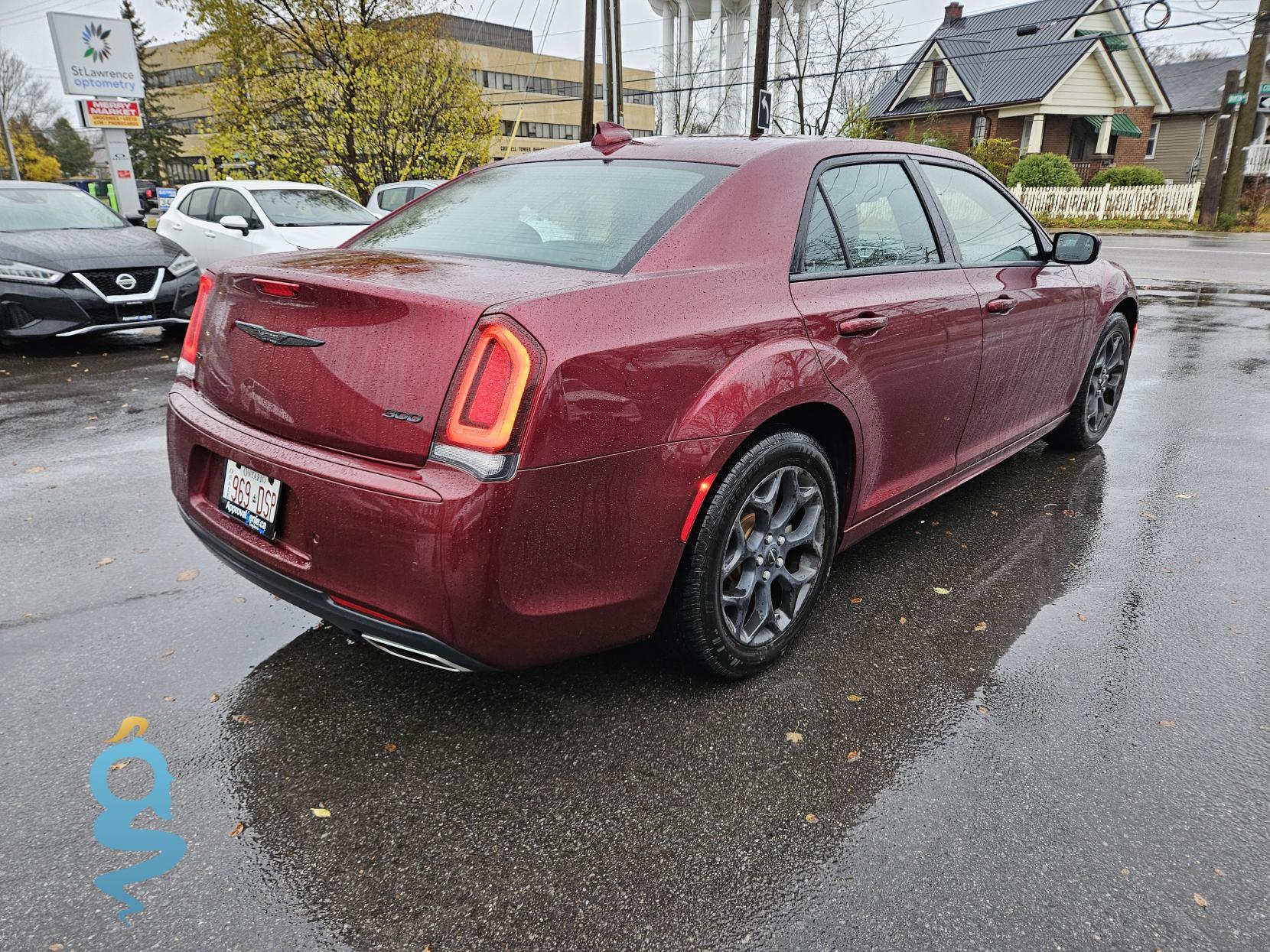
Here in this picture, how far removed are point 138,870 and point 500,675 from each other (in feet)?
3.68

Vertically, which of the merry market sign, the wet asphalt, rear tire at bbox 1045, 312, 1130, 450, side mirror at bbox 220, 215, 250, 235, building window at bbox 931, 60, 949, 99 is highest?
building window at bbox 931, 60, 949, 99

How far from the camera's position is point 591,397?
2.09 metres

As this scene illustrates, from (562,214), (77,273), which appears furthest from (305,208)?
(562,214)

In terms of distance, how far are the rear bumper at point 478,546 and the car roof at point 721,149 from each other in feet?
3.60

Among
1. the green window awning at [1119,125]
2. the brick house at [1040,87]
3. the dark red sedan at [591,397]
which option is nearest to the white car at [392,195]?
the dark red sedan at [591,397]

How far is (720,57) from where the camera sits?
4625cm

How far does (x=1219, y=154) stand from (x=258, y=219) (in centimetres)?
2648

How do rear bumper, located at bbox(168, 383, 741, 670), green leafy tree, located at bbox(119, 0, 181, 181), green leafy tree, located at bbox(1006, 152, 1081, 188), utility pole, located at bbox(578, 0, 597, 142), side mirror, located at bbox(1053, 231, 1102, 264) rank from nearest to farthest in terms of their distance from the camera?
rear bumper, located at bbox(168, 383, 741, 670), side mirror, located at bbox(1053, 231, 1102, 264), utility pole, located at bbox(578, 0, 597, 142), green leafy tree, located at bbox(1006, 152, 1081, 188), green leafy tree, located at bbox(119, 0, 181, 181)

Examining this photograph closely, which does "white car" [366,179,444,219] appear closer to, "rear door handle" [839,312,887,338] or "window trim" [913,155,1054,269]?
"window trim" [913,155,1054,269]

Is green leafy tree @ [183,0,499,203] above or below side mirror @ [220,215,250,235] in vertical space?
above

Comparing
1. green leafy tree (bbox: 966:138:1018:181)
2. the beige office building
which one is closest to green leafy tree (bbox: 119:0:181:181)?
the beige office building

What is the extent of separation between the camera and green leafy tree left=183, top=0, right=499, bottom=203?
17.5 m

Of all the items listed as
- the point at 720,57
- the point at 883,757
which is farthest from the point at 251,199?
the point at 720,57

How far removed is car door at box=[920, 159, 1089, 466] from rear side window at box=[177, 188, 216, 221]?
996cm
